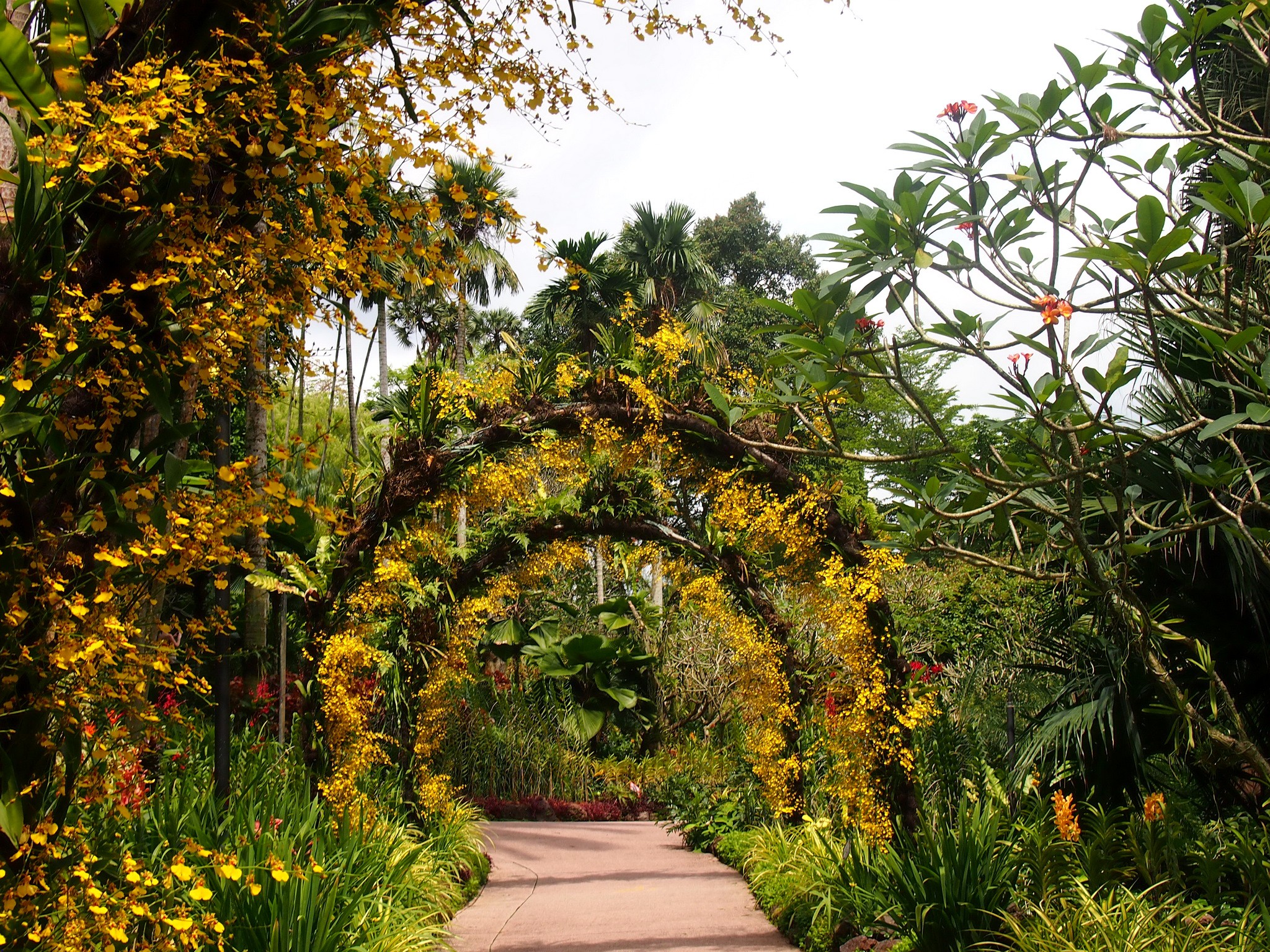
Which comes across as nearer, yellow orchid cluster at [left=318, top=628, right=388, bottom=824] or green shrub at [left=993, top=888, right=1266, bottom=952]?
green shrub at [left=993, top=888, right=1266, bottom=952]

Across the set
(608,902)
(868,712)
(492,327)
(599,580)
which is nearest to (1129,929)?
(868,712)

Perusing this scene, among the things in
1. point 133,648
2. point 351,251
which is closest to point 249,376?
point 351,251

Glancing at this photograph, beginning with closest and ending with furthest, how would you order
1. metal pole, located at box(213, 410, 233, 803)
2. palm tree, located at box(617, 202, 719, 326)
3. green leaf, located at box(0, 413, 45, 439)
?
1. green leaf, located at box(0, 413, 45, 439)
2. metal pole, located at box(213, 410, 233, 803)
3. palm tree, located at box(617, 202, 719, 326)

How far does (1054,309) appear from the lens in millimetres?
2361

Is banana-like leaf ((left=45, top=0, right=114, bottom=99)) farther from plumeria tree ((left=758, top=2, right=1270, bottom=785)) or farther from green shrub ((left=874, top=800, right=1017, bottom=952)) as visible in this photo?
green shrub ((left=874, top=800, right=1017, bottom=952))

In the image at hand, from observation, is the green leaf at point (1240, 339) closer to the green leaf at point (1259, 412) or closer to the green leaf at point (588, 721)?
the green leaf at point (1259, 412)

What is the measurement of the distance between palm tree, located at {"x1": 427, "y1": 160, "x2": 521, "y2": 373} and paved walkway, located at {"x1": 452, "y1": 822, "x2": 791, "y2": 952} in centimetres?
384

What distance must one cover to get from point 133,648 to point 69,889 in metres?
0.52

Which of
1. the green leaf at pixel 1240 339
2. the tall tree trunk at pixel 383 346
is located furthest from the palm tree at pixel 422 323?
the green leaf at pixel 1240 339

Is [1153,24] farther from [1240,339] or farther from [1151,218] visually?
[1240,339]

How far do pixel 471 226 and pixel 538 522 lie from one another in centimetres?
471

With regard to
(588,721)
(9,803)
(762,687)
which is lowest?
(588,721)

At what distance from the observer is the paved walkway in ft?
18.6

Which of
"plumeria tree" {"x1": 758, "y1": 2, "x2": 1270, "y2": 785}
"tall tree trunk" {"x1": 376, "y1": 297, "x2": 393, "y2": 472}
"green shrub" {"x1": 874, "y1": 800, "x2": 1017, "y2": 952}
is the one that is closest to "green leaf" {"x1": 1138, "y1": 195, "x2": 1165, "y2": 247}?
"plumeria tree" {"x1": 758, "y1": 2, "x2": 1270, "y2": 785}
